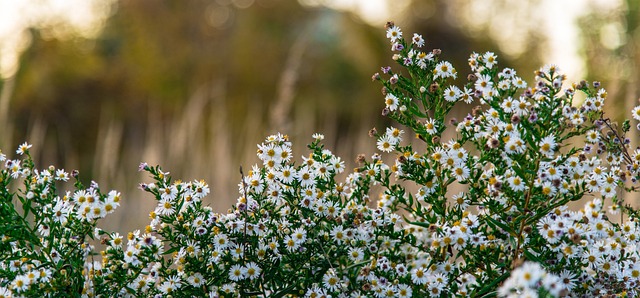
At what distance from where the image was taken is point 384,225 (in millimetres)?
1451

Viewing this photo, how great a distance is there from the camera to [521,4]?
1115cm

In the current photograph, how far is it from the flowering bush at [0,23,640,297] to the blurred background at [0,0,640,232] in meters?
7.09

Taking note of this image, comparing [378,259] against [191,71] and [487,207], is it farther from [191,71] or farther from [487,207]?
[191,71]

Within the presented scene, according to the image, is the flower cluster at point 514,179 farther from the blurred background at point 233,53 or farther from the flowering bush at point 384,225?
the blurred background at point 233,53

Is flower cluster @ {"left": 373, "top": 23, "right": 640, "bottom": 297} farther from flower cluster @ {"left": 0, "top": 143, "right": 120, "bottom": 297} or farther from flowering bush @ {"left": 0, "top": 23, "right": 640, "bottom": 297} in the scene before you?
flower cluster @ {"left": 0, "top": 143, "right": 120, "bottom": 297}

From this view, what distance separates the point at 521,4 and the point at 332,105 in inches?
150

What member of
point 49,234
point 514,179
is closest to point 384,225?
point 514,179

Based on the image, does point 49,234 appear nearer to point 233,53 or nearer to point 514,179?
point 514,179

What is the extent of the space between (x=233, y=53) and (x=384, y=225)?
9.52 m

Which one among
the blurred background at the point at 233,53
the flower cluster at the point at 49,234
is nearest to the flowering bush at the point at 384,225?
the flower cluster at the point at 49,234

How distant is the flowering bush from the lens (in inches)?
51.3

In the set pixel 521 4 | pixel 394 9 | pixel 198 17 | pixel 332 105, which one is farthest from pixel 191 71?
pixel 521 4

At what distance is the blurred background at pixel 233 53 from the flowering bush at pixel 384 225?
23.3 feet

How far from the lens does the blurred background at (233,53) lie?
8875 mm
